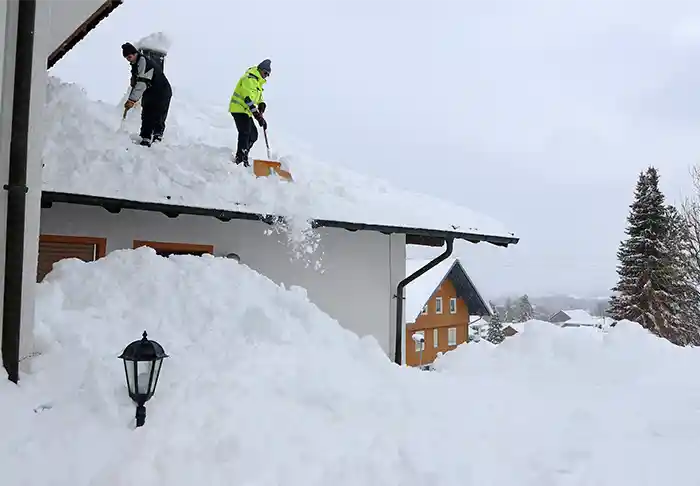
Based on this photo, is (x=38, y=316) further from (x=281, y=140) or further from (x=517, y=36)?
(x=517, y=36)

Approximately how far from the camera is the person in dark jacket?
7453 millimetres

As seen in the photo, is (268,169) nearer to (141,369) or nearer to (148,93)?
(148,93)

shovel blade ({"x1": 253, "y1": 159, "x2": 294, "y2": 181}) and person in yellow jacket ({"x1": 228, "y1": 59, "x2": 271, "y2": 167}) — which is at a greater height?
person in yellow jacket ({"x1": 228, "y1": 59, "x2": 271, "y2": 167})

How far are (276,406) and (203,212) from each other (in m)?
3.10

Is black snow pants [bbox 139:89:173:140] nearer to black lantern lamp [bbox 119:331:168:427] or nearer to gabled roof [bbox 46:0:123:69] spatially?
gabled roof [bbox 46:0:123:69]

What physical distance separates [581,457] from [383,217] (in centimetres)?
466

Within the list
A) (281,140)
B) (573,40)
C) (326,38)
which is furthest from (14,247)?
(573,40)

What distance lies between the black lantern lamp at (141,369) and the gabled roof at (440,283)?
19.5m

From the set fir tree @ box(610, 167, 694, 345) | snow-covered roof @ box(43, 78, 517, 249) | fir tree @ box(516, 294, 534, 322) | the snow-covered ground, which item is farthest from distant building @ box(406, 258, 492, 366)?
fir tree @ box(516, 294, 534, 322)

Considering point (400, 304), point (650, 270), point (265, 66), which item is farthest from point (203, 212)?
point (650, 270)

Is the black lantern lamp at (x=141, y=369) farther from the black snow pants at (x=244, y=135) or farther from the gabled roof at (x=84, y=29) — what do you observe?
the gabled roof at (x=84, y=29)

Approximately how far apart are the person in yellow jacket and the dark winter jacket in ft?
2.87

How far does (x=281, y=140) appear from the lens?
10.4m

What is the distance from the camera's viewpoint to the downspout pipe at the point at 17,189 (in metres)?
3.63
